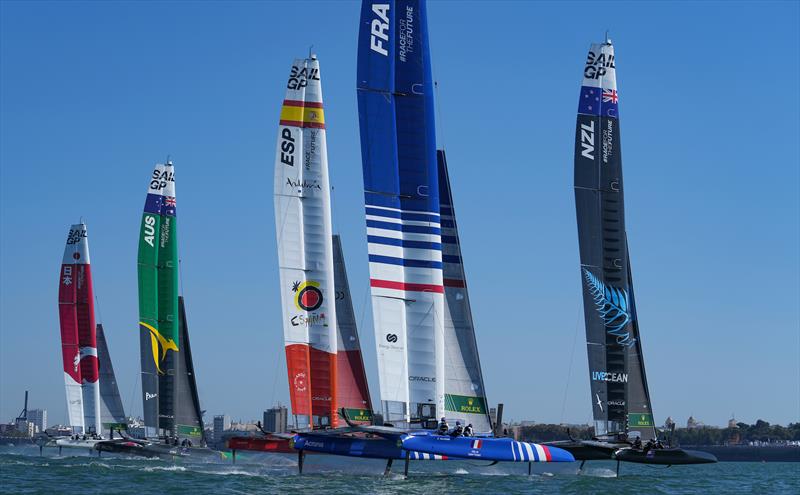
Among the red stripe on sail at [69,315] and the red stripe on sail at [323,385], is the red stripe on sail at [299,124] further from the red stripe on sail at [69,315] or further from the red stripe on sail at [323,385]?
the red stripe on sail at [69,315]

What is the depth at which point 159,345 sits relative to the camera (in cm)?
5038

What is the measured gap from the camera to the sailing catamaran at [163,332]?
49938 mm

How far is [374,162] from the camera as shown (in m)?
32.1

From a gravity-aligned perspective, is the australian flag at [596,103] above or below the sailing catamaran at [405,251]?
above

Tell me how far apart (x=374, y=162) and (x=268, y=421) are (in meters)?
49.8

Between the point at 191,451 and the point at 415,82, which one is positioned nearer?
the point at 415,82

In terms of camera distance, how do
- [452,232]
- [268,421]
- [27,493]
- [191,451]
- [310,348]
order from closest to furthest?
[27,493] < [452,232] < [310,348] < [191,451] < [268,421]

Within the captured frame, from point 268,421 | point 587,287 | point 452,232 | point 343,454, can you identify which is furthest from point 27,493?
point 268,421

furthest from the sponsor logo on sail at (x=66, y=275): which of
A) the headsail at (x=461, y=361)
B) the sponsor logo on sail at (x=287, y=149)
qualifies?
the headsail at (x=461, y=361)

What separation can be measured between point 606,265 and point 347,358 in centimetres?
913

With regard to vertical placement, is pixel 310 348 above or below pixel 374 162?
below

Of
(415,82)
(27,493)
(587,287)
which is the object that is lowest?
(27,493)

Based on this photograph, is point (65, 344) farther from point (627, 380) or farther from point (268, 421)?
point (627, 380)

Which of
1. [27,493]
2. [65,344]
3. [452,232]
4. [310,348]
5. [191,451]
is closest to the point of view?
[27,493]
